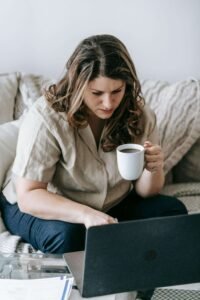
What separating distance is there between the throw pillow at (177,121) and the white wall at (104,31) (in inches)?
9.4

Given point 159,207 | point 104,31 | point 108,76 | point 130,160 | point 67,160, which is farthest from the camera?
point 104,31

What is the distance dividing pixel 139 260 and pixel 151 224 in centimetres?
9

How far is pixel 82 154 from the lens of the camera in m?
1.68

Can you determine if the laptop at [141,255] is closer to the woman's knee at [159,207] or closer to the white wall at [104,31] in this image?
the woman's knee at [159,207]

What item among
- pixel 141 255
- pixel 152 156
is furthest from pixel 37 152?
pixel 141 255

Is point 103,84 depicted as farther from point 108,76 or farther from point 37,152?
point 37,152

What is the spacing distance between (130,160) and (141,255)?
32 centimetres

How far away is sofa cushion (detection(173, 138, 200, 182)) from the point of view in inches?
83.3

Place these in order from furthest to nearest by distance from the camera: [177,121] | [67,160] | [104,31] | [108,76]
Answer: [104,31], [177,121], [67,160], [108,76]

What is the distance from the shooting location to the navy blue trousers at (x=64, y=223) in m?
1.58

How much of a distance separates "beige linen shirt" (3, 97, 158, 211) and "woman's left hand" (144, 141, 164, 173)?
0.15 meters

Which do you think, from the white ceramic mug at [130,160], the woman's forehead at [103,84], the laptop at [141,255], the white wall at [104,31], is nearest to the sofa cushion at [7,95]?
the white wall at [104,31]

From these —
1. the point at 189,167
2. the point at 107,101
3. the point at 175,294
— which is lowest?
the point at 189,167

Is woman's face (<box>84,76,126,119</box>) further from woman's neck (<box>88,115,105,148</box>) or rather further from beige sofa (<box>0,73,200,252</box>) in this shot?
beige sofa (<box>0,73,200,252</box>)
